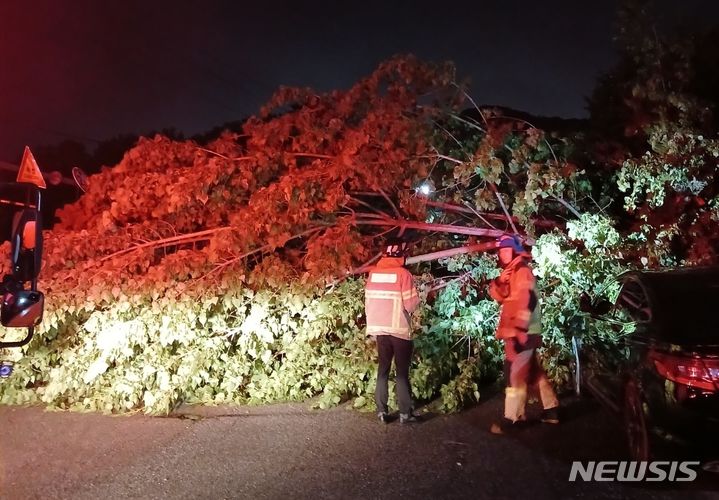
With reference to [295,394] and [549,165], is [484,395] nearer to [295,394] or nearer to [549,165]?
[295,394]

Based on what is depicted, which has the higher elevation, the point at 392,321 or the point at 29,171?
the point at 29,171

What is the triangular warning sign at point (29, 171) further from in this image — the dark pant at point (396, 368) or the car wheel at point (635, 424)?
the car wheel at point (635, 424)

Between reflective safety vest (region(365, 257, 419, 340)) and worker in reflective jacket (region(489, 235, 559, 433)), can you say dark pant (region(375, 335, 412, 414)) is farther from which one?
worker in reflective jacket (region(489, 235, 559, 433))

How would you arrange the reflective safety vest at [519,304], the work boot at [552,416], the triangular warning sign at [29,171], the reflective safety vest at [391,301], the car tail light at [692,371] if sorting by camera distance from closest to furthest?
the car tail light at [692,371] < the triangular warning sign at [29,171] < the reflective safety vest at [519,304] < the work boot at [552,416] < the reflective safety vest at [391,301]

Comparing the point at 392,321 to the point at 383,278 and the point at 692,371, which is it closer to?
the point at 383,278

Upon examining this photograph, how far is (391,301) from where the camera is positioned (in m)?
6.53

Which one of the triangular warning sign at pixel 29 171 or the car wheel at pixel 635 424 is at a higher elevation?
the triangular warning sign at pixel 29 171

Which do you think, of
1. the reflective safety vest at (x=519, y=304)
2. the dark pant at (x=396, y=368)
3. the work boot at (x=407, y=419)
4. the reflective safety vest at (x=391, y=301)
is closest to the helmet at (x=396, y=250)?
the reflective safety vest at (x=391, y=301)

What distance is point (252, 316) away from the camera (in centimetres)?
774

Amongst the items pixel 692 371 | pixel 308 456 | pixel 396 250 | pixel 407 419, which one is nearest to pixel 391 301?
pixel 396 250

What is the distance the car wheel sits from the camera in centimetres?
476

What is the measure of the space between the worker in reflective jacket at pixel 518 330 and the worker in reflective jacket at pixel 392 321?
2.80 ft

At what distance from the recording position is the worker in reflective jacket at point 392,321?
653cm

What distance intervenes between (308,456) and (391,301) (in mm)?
1628
